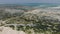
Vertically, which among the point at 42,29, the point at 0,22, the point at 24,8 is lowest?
the point at 42,29

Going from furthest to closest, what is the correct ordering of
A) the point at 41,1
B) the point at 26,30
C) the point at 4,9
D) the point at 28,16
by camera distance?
1. the point at 41,1
2. the point at 4,9
3. the point at 28,16
4. the point at 26,30

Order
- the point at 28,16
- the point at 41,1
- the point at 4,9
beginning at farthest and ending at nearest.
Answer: the point at 41,1 → the point at 4,9 → the point at 28,16

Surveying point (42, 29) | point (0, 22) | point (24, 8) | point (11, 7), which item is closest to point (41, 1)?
point (24, 8)

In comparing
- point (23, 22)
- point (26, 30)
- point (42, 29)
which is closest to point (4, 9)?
point (23, 22)

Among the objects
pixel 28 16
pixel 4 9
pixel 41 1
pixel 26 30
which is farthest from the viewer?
pixel 41 1

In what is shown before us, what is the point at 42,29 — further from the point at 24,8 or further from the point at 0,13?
the point at 0,13

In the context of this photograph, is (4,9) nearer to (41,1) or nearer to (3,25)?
(3,25)

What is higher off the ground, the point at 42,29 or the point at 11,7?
the point at 11,7

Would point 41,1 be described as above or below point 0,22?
above

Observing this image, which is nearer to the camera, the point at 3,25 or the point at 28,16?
the point at 3,25
